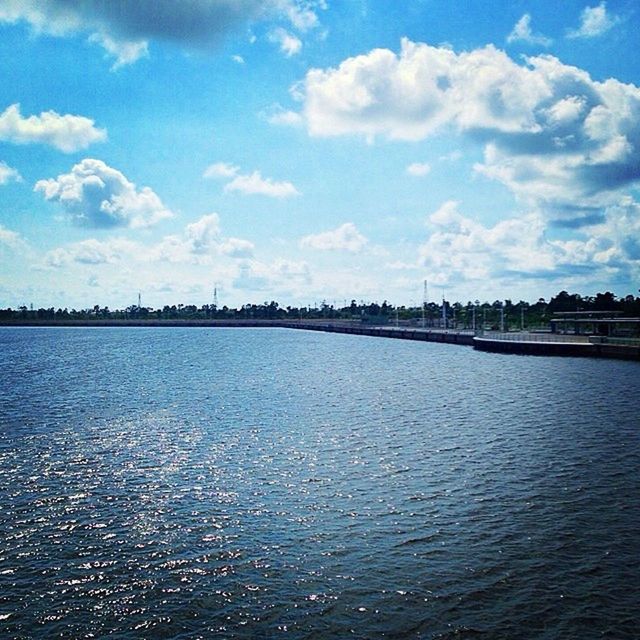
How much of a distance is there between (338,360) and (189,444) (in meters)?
57.4

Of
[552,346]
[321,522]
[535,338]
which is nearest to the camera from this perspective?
[321,522]

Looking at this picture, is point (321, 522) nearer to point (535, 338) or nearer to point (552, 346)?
point (552, 346)

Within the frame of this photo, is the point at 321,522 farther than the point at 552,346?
No

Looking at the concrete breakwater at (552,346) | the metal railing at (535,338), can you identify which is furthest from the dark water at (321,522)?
the metal railing at (535,338)

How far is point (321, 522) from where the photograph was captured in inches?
716

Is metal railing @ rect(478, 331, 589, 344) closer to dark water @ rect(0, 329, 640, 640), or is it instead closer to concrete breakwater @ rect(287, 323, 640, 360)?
concrete breakwater @ rect(287, 323, 640, 360)

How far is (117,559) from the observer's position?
15352mm

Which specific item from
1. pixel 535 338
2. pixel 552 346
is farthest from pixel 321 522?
pixel 535 338

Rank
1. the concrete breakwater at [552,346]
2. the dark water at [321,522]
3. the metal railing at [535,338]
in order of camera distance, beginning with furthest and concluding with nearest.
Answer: the metal railing at [535,338] < the concrete breakwater at [552,346] < the dark water at [321,522]

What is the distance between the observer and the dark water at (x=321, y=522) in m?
12.6

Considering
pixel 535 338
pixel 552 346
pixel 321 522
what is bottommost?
pixel 321 522

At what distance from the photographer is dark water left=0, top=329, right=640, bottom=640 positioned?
41.4ft

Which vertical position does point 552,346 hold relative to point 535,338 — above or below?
below

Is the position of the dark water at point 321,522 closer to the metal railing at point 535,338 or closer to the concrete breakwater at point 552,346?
the concrete breakwater at point 552,346
